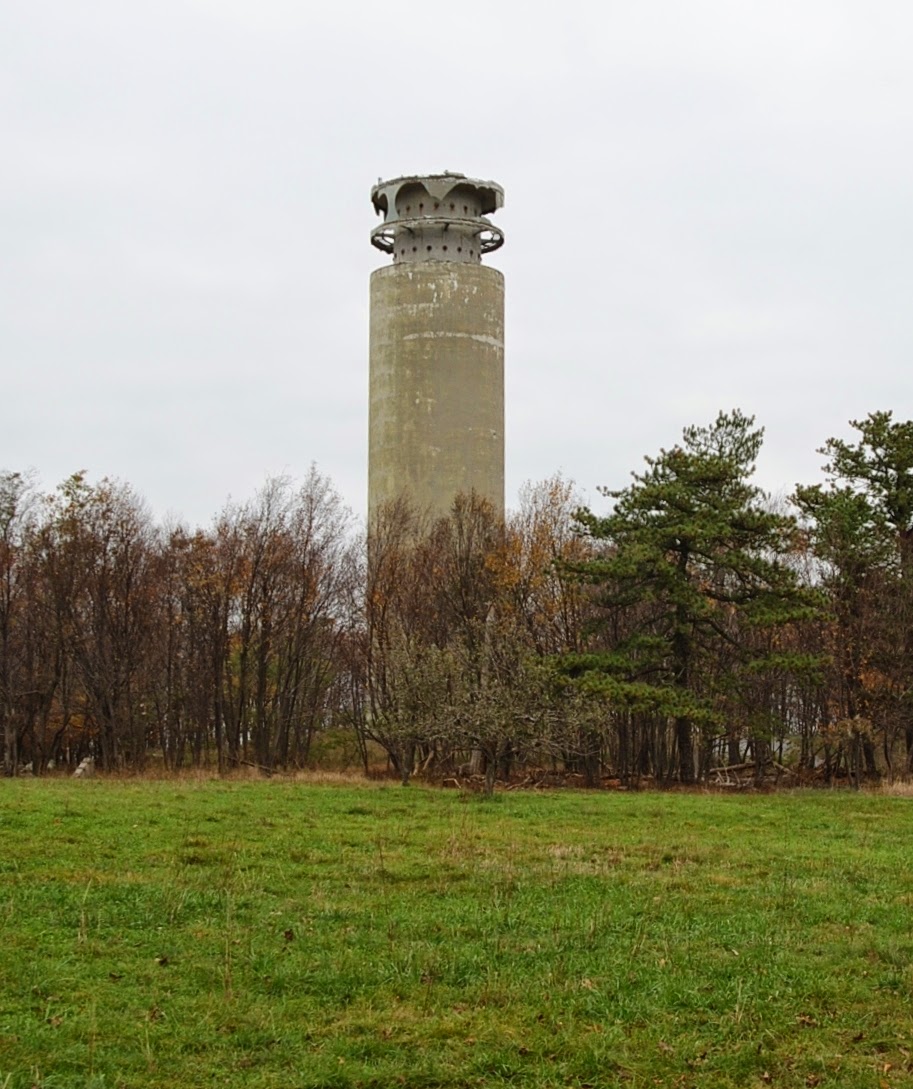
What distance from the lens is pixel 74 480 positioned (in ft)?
143

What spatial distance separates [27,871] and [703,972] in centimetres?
721

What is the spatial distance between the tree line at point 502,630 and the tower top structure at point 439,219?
1410 centimetres

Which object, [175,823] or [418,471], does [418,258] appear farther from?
[175,823]

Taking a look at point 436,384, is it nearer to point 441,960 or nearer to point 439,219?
point 439,219

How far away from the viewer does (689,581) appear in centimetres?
3588

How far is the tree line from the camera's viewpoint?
1335 inches

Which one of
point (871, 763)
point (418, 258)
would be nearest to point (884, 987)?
point (871, 763)

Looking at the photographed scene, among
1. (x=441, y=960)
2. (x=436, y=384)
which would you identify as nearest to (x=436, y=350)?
(x=436, y=384)

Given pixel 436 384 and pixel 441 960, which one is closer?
pixel 441 960

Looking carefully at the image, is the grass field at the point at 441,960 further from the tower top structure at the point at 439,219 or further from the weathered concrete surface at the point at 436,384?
the tower top structure at the point at 439,219

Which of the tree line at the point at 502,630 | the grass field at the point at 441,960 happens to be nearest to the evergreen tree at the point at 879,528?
the tree line at the point at 502,630

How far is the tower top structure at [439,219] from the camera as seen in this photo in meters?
59.3

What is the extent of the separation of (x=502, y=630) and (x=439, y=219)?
29356 millimetres

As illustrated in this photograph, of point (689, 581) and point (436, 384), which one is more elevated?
point (436, 384)
